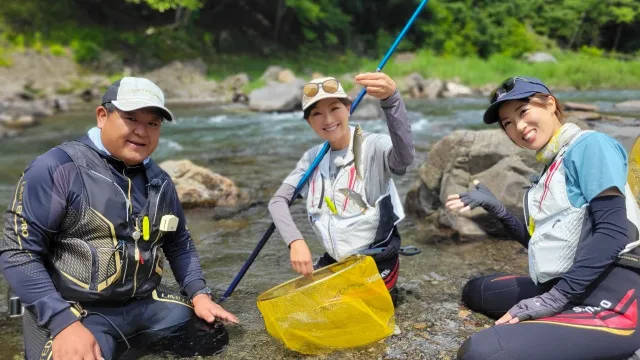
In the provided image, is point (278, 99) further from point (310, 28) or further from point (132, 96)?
point (310, 28)

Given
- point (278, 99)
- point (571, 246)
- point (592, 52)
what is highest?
point (592, 52)

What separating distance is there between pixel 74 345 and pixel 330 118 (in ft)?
6.14

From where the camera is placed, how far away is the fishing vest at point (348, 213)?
10.0 feet

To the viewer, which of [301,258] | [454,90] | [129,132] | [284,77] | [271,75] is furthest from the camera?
[454,90]

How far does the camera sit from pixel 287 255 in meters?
4.79

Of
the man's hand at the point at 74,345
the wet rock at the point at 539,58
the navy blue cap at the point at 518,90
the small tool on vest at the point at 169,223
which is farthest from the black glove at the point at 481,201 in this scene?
the wet rock at the point at 539,58

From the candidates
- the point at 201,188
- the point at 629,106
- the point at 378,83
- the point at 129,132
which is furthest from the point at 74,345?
the point at 629,106

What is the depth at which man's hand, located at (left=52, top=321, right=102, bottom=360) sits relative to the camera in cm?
226

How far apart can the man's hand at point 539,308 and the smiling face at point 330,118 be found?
1.46 meters

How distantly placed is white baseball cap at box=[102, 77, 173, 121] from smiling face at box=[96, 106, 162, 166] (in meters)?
0.06

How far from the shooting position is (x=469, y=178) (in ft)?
18.6

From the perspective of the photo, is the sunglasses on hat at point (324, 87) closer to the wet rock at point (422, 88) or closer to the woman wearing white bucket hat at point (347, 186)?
the woman wearing white bucket hat at point (347, 186)

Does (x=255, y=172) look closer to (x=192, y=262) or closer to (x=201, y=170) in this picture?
(x=201, y=170)

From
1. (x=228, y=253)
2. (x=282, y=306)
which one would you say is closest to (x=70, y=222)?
(x=282, y=306)
